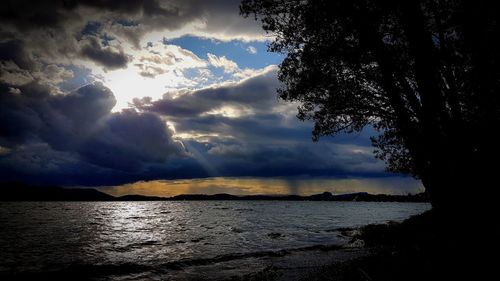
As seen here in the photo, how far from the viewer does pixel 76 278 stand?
669 inches

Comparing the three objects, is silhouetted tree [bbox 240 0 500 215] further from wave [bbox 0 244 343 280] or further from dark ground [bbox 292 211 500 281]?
wave [bbox 0 244 343 280]

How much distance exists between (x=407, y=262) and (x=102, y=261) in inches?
777

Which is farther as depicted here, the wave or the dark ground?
the wave

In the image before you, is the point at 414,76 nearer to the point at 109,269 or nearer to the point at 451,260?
the point at 451,260

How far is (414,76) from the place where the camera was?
44.0 ft

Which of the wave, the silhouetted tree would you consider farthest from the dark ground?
the wave

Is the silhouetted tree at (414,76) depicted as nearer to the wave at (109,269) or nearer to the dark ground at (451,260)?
the dark ground at (451,260)

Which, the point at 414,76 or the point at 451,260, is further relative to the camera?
the point at 414,76

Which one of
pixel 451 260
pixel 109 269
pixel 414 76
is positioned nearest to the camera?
pixel 451 260

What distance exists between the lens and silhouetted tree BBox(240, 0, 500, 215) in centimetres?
860

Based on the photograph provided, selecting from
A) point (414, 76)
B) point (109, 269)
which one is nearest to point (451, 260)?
point (414, 76)

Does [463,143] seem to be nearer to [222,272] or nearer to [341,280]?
[341,280]

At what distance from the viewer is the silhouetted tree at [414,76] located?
8602 millimetres

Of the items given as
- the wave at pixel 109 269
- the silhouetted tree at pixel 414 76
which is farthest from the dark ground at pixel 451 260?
the wave at pixel 109 269
